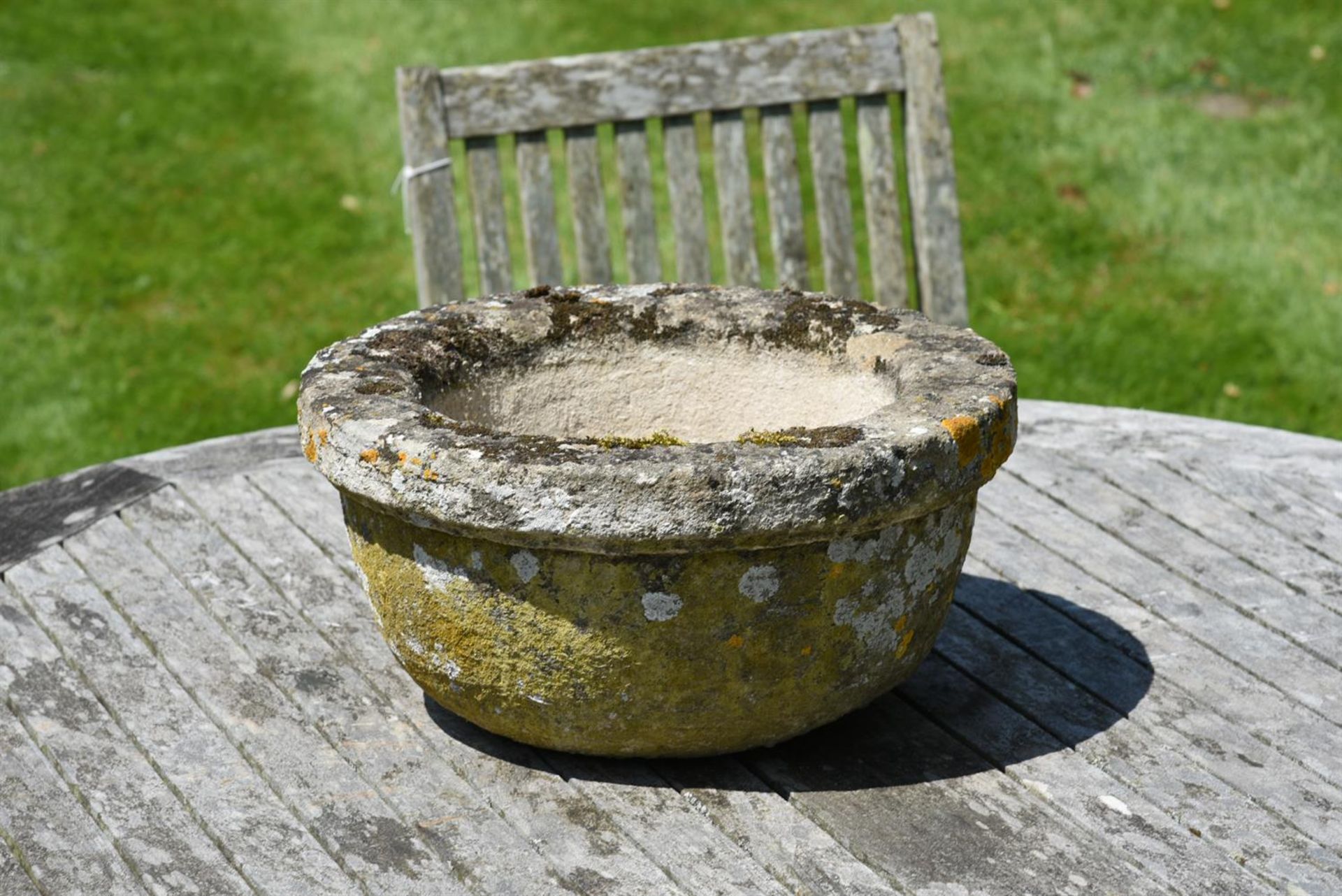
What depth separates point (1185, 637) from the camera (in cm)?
296

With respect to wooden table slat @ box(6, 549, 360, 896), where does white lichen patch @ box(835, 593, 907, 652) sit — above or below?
above

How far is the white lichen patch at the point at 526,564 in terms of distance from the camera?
91.9 inches

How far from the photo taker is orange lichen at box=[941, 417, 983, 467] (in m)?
2.37

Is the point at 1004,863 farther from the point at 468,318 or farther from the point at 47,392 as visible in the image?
the point at 47,392

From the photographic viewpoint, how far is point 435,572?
7.95 ft

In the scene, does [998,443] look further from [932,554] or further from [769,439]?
[769,439]

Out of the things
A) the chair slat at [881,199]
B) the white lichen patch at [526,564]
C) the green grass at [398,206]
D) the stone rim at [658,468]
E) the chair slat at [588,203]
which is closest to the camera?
the stone rim at [658,468]

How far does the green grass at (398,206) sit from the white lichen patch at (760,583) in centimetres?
352

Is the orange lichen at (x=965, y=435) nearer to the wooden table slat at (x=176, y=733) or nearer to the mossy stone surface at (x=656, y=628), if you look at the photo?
the mossy stone surface at (x=656, y=628)

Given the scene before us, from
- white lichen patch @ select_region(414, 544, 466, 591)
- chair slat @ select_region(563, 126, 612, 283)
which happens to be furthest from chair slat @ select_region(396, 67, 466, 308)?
white lichen patch @ select_region(414, 544, 466, 591)

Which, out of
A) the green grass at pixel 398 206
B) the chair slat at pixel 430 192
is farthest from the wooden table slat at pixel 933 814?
the green grass at pixel 398 206

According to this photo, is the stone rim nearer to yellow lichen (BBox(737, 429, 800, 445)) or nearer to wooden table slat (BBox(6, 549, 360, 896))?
yellow lichen (BBox(737, 429, 800, 445))

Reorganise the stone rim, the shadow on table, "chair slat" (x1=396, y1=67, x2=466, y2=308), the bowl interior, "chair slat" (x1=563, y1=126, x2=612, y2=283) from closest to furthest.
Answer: the stone rim → the shadow on table → the bowl interior → "chair slat" (x1=396, y1=67, x2=466, y2=308) → "chair slat" (x1=563, y1=126, x2=612, y2=283)

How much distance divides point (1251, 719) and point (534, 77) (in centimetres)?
218
